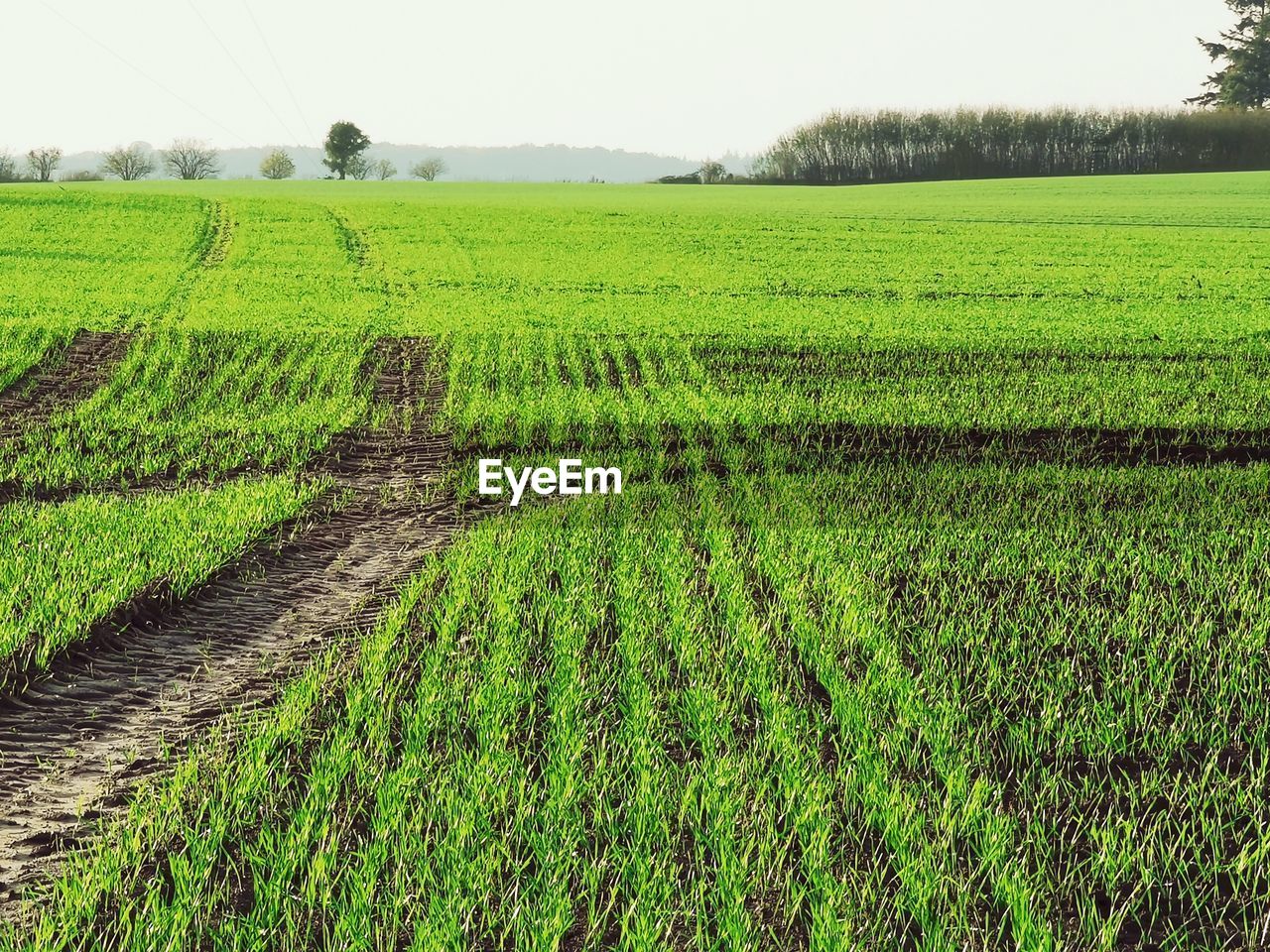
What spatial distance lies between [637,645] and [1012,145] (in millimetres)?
90479

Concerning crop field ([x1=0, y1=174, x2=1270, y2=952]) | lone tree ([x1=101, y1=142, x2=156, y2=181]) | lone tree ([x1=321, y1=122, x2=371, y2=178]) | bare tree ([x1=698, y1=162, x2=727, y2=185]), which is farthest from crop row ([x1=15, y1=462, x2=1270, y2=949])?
lone tree ([x1=101, y1=142, x2=156, y2=181])

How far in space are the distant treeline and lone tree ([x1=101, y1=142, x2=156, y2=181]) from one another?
73.1 meters

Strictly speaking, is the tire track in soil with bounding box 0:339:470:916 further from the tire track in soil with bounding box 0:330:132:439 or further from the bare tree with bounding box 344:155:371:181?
the bare tree with bounding box 344:155:371:181

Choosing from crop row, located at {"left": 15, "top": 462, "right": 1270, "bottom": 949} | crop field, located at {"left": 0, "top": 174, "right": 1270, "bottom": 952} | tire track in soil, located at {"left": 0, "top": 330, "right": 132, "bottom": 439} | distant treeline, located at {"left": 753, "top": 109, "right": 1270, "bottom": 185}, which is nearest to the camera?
crop row, located at {"left": 15, "top": 462, "right": 1270, "bottom": 949}

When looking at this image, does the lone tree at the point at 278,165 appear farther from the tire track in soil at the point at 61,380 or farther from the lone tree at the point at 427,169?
the tire track in soil at the point at 61,380

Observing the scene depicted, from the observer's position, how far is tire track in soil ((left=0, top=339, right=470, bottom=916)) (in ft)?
15.6

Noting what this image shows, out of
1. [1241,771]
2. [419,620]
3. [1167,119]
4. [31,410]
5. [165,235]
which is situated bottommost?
[1241,771]

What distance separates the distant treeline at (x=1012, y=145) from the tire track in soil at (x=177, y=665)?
8502cm

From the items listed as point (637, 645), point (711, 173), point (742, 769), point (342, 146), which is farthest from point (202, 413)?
point (342, 146)

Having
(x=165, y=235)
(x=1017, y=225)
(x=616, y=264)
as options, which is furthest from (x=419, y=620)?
(x=1017, y=225)

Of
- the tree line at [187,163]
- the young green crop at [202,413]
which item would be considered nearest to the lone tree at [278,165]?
the tree line at [187,163]

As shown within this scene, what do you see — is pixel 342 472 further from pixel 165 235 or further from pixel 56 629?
pixel 165 235

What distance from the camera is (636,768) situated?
4.89 m

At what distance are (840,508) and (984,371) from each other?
7005mm
